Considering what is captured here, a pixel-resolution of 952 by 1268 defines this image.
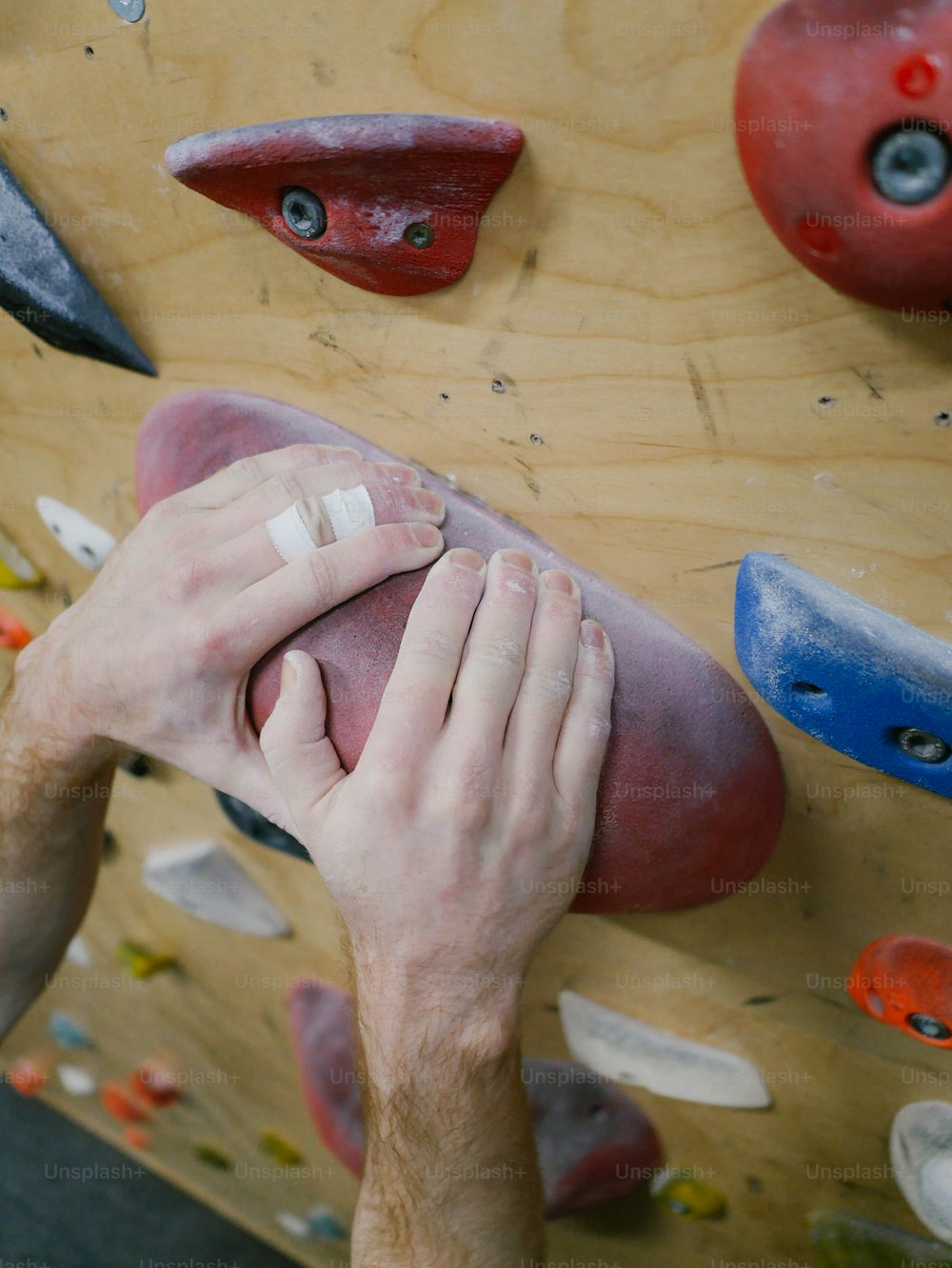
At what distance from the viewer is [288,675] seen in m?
0.73

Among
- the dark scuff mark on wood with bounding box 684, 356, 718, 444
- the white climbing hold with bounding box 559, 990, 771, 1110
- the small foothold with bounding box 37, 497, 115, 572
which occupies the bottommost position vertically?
the white climbing hold with bounding box 559, 990, 771, 1110

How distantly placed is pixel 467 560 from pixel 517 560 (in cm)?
4

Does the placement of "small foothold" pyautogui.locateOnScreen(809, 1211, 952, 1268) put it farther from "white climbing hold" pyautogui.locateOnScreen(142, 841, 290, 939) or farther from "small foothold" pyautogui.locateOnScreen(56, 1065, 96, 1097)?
"small foothold" pyautogui.locateOnScreen(56, 1065, 96, 1097)

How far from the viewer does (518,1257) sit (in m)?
0.90

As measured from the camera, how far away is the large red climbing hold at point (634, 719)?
2.42ft

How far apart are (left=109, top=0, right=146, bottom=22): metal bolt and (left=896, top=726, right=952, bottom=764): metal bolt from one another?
0.72 metres

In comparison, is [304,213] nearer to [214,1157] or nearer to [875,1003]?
[875,1003]

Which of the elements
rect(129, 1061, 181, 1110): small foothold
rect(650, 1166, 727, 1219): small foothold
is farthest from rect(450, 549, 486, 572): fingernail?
rect(129, 1061, 181, 1110): small foothold

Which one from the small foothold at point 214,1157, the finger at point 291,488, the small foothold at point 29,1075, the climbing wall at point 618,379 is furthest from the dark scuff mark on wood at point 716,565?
the small foothold at point 29,1075

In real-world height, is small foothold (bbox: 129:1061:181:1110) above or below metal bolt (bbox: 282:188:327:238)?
below

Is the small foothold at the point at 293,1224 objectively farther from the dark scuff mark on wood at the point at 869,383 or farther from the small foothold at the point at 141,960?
the dark scuff mark on wood at the point at 869,383

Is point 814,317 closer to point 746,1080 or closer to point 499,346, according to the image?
point 499,346

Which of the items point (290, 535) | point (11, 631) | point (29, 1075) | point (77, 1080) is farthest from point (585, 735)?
point (29, 1075)

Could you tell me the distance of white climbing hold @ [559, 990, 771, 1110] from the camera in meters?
1.02
